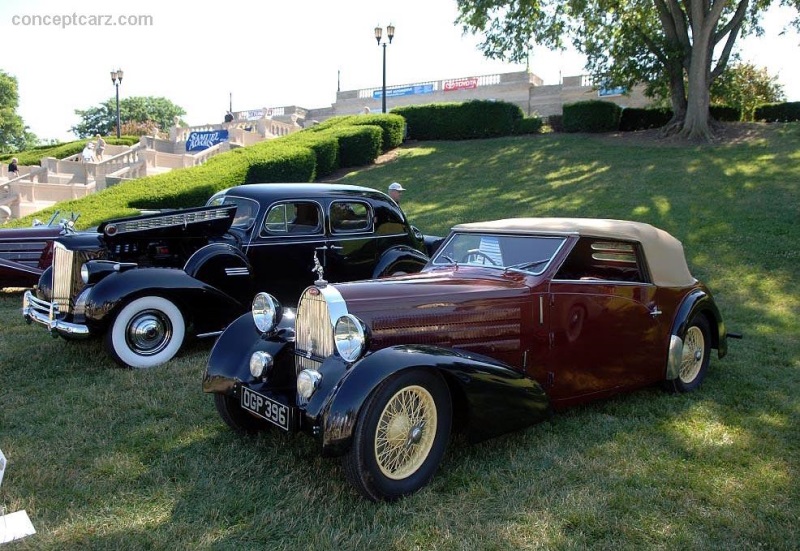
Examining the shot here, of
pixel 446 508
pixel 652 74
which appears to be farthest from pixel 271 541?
pixel 652 74

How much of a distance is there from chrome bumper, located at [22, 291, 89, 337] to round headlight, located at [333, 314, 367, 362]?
3.31 m

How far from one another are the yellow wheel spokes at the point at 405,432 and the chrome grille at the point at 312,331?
0.55 m

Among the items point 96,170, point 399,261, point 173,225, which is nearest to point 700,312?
point 399,261

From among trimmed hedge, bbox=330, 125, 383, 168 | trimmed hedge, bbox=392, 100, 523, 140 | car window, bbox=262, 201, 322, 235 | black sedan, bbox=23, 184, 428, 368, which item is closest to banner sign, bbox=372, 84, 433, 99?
trimmed hedge, bbox=392, 100, 523, 140

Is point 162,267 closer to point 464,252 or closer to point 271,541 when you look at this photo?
point 464,252

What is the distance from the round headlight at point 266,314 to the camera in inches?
156

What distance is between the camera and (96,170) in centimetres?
2353

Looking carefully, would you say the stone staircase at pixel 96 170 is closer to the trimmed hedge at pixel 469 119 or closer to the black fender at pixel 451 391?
the trimmed hedge at pixel 469 119

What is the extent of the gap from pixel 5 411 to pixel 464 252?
3695mm

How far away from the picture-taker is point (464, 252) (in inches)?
187

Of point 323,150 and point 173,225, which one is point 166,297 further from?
point 323,150

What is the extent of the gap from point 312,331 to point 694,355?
3494 mm

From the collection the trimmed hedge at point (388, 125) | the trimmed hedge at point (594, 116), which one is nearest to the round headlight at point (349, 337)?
the trimmed hedge at point (388, 125)

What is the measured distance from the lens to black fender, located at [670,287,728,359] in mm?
4910
